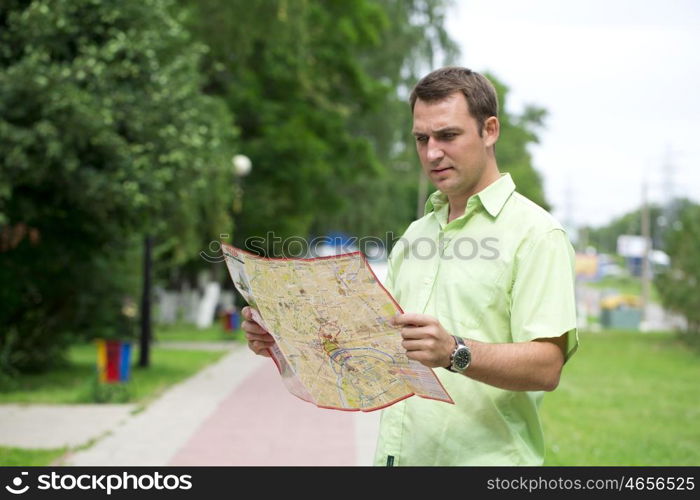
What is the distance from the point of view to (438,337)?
2.56m

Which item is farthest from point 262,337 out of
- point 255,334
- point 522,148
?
point 522,148

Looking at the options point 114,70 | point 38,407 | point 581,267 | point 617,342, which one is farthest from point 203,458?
point 581,267

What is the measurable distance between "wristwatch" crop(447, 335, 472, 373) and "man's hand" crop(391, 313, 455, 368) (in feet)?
0.12

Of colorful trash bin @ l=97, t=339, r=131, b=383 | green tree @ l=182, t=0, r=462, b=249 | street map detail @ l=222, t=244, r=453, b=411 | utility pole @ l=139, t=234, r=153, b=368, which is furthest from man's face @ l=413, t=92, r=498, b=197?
green tree @ l=182, t=0, r=462, b=249

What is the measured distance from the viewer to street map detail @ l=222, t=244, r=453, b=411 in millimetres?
2650

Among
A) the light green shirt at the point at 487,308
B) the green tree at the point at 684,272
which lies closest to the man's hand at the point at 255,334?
the light green shirt at the point at 487,308

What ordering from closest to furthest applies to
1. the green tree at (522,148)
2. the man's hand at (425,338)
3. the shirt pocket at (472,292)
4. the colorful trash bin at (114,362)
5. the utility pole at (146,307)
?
the man's hand at (425,338) → the shirt pocket at (472,292) → the colorful trash bin at (114,362) → the utility pole at (146,307) → the green tree at (522,148)

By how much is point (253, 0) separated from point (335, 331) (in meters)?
16.2

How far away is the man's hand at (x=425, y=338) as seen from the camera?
8.41 ft

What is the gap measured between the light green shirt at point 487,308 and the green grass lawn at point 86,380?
10590 mm

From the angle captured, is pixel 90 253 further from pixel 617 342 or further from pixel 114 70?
pixel 617 342

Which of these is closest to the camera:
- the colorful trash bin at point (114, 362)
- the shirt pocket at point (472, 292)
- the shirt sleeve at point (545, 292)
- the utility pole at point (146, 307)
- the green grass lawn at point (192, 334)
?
the shirt sleeve at point (545, 292)

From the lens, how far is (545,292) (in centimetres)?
281

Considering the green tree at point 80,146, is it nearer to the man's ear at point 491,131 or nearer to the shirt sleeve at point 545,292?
the man's ear at point 491,131
